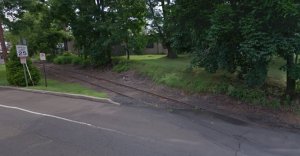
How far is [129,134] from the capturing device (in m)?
7.88

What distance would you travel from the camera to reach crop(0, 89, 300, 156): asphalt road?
670 cm

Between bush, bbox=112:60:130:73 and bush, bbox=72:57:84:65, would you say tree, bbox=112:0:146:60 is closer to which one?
bush, bbox=112:60:130:73

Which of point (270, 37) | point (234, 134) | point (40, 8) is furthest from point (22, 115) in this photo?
point (40, 8)

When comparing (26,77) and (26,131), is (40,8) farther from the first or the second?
(26,131)

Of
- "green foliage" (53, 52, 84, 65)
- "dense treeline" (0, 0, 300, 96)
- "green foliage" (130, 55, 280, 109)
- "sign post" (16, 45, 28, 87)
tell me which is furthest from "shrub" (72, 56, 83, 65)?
"sign post" (16, 45, 28, 87)

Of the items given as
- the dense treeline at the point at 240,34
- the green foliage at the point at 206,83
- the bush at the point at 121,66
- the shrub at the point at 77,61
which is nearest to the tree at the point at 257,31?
the dense treeline at the point at 240,34

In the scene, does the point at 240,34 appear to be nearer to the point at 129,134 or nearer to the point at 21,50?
the point at 129,134

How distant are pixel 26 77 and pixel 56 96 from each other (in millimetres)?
4870

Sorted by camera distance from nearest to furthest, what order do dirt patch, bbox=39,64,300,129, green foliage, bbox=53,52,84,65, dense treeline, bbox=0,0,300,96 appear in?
1. dense treeline, bbox=0,0,300,96
2. dirt patch, bbox=39,64,300,129
3. green foliage, bbox=53,52,84,65

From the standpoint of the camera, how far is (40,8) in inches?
974

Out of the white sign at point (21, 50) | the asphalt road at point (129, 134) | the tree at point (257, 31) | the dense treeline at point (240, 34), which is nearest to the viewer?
the asphalt road at point (129, 134)

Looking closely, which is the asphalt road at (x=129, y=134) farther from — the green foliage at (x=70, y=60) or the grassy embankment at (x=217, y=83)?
the green foliage at (x=70, y=60)

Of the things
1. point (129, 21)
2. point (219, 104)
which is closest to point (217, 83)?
point (219, 104)

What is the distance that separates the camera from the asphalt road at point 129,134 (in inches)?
264
